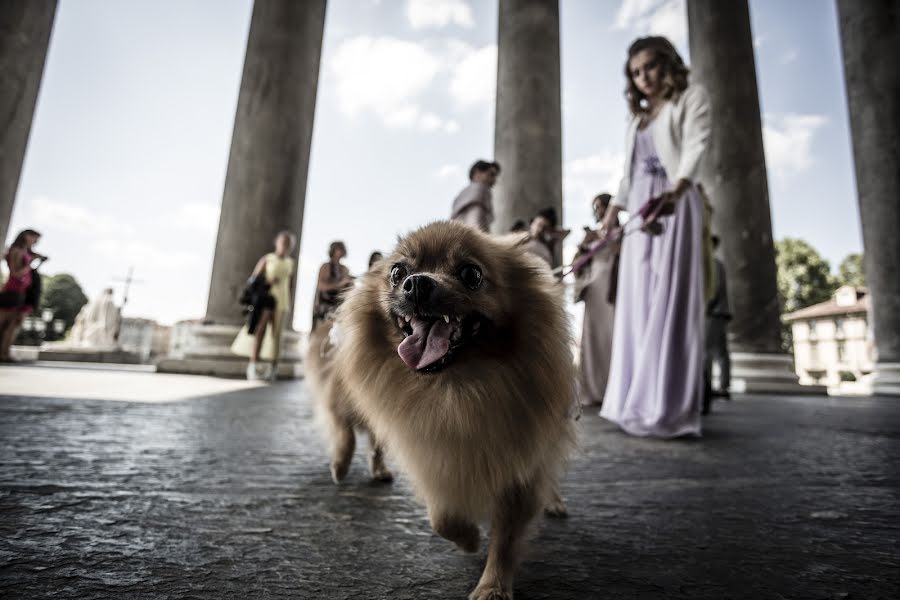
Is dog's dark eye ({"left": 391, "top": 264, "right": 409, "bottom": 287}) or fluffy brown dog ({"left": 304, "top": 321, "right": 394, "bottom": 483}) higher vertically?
dog's dark eye ({"left": 391, "top": 264, "right": 409, "bottom": 287})

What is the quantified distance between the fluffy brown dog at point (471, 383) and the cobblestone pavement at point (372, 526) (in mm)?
210

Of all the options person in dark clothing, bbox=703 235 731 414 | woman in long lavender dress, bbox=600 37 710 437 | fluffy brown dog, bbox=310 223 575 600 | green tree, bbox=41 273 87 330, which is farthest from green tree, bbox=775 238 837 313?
green tree, bbox=41 273 87 330

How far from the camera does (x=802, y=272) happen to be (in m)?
43.9

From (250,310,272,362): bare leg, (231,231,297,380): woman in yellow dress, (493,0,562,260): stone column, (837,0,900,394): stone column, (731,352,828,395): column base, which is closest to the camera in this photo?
(231,231,297,380): woman in yellow dress

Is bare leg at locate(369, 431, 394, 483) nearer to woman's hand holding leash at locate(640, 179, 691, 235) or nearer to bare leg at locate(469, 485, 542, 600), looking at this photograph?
bare leg at locate(469, 485, 542, 600)

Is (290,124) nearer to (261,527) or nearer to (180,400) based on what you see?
(180,400)

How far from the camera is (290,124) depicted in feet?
33.2

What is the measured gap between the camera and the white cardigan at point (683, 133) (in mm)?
3541

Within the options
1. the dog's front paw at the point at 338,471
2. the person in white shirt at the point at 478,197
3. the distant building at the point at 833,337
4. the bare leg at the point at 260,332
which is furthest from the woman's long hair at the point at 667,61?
the distant building at the point at 833,337

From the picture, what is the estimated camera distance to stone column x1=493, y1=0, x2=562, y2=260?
10.1 metres

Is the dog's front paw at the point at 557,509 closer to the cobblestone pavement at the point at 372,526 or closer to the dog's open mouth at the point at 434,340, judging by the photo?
the cobblestone pavement at the point at 372,526

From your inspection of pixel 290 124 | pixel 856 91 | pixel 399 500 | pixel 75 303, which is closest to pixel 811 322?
pixel 856 91

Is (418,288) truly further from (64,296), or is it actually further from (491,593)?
(64,296)

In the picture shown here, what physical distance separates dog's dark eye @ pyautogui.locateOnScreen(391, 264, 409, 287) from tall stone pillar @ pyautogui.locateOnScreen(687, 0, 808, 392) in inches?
455
